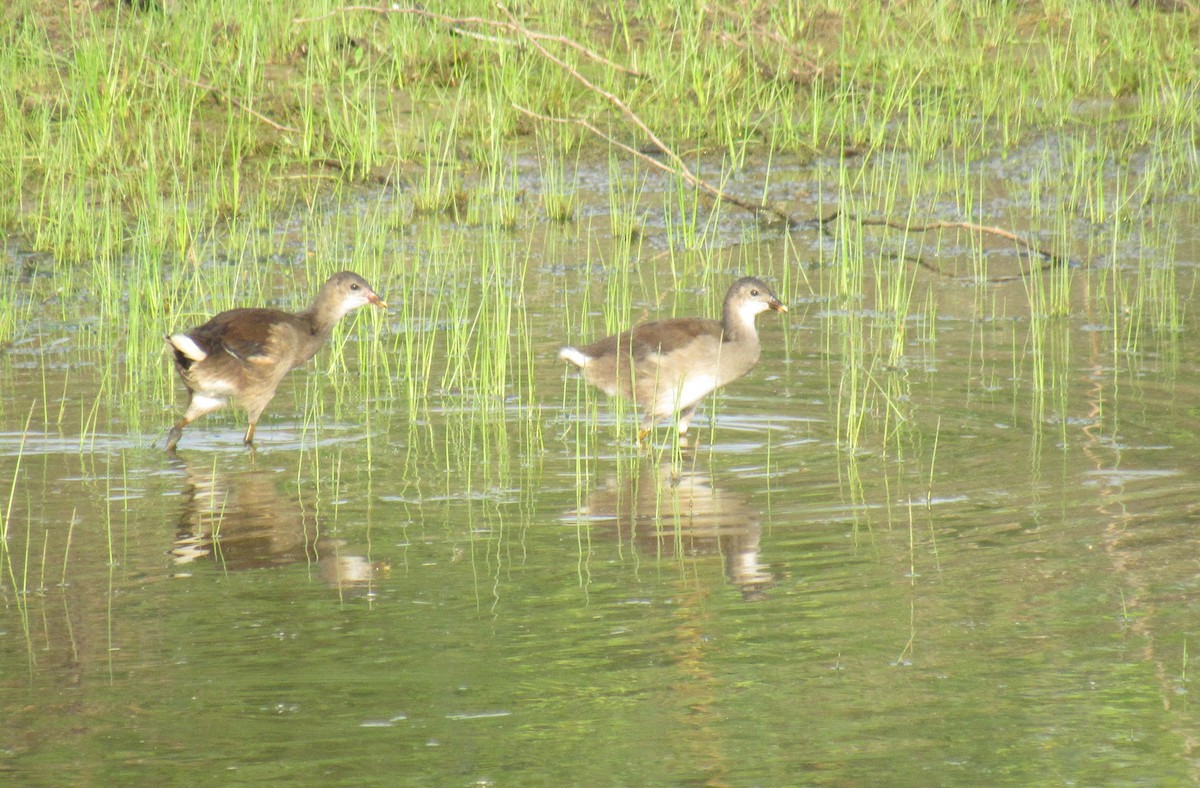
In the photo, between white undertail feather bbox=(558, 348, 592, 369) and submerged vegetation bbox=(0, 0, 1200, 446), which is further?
submerged vegetation bbox=(0, 0, 1200, 446)

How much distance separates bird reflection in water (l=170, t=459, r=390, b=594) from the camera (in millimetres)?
5941

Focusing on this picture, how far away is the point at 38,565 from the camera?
19.7ft

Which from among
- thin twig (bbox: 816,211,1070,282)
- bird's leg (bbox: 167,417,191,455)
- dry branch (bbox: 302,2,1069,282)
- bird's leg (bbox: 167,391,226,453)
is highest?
dry branch (bbox: 302,2,1069,282)

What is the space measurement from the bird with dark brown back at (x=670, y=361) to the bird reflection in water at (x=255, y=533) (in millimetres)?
1785

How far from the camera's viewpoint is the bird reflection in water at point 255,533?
19.5ft

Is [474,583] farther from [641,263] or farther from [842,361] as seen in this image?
[641,263]

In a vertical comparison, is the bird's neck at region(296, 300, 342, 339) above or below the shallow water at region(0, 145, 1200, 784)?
above

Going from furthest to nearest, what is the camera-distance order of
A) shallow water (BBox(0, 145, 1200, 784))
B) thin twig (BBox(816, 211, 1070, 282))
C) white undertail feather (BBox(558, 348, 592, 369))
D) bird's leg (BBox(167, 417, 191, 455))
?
1. thin twig (BBox(816, 211, 1070, 282))
2. white undertail feather (BBox(558, 348, 592, 369))
3. bird's leg (BBox(167, 417, 191, 455))
4. shallow water (BBox(0, 145, 1200, 784))

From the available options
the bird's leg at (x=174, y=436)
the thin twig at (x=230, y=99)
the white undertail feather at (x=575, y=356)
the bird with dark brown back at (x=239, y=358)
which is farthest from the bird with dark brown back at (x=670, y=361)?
the thin twig at (x=230, y=99)

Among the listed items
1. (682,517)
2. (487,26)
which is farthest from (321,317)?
(487,26)

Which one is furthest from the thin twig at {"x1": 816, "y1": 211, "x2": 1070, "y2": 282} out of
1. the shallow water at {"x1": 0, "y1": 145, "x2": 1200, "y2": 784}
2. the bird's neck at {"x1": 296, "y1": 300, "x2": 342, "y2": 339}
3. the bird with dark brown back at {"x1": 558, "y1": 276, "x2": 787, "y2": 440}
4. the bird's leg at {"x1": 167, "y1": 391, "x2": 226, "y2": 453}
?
the bird's leg at {"x1": 167, "y1": 391, "x2": 226, "y2": 453}

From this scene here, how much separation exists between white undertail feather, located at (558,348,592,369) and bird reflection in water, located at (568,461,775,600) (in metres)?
0.96

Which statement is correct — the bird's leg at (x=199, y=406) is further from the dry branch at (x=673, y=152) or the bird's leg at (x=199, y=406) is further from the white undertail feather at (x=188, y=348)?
the dry branch at (x=673, y=152)

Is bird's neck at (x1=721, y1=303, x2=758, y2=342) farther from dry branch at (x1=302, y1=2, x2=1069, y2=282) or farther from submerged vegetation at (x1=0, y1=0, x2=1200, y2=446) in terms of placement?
dry branch at (x1=302, y1=2, x2=1069, y2=282)
